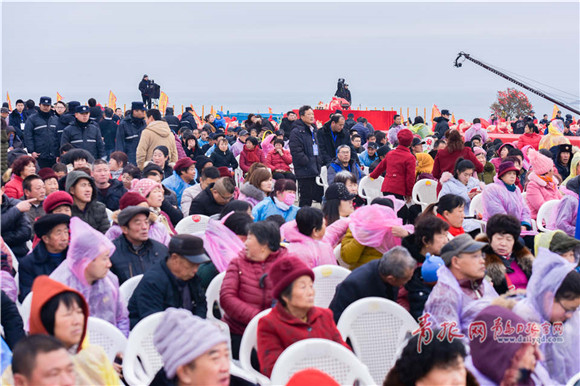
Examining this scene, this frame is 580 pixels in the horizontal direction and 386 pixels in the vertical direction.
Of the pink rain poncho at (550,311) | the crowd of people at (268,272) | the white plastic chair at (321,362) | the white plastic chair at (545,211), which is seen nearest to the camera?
the crowd of people at (268,272)

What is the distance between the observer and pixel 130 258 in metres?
5.07

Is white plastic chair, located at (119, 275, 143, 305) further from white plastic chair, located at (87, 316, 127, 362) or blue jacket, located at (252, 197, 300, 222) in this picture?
blue jacket, located at (252, 197, 300, 222)

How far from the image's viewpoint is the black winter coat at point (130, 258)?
5.02 meters

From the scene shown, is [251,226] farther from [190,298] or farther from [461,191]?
[461,191]

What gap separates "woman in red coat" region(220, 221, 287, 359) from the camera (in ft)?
14.4

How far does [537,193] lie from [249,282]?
14.8ft

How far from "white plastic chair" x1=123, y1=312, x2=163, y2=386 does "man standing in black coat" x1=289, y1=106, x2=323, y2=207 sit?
6.62 meters

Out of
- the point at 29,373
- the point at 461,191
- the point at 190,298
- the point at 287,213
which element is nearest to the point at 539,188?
the point at 461,191

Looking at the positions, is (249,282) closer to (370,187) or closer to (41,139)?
(370,187)

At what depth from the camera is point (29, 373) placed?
261 centimetres

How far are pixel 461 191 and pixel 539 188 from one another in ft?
2.94

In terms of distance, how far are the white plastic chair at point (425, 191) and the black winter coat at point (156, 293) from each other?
5300mm

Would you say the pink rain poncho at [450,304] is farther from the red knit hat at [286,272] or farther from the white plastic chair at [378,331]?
the red knit hat at [286,272]

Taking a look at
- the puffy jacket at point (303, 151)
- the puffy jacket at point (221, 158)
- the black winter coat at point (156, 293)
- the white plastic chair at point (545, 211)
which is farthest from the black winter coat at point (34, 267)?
the puffy jacket at point (221, 158)
